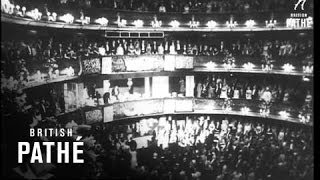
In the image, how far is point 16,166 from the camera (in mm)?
5883

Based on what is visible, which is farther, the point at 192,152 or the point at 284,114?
the point at 284,114

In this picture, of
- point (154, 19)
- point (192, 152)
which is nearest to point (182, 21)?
point (154, 19)

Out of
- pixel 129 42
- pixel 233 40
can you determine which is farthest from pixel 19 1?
pixel 233 40

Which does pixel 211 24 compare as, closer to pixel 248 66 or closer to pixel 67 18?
pixel 248 66

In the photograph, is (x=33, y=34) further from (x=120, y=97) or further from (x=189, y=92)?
(x=189, y=92)

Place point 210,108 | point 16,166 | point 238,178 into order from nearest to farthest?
point 16,166, point 238,178, point 210,108

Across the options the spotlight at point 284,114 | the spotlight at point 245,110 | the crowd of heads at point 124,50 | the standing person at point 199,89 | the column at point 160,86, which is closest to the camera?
the crowd of heads at point 124,50

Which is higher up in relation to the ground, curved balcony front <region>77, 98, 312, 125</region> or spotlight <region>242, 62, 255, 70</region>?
spotlight <region>242, 62, 255, 70</region>

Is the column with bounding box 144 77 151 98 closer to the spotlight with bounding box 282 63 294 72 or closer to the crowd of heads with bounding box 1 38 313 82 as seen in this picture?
the crowd of heads with bounding box 1 38 313 82

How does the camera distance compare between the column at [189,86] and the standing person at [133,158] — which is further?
the column at [189,86]

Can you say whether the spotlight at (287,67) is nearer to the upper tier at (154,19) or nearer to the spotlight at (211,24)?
the upper tier at (154,19)

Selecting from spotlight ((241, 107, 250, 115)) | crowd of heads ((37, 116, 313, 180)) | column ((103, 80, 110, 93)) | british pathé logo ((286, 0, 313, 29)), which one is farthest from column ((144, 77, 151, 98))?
british pathé logo ((286, 0, 313, 29))

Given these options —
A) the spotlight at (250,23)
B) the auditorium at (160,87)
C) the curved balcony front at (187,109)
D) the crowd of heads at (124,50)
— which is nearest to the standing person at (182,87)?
the auditorium at (160,87)

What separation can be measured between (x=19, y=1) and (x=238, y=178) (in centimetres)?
406
